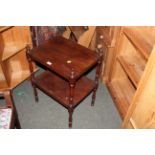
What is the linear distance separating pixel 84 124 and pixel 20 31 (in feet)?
4.11

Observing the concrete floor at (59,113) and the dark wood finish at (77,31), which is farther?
the dark wood finish at (77,31)

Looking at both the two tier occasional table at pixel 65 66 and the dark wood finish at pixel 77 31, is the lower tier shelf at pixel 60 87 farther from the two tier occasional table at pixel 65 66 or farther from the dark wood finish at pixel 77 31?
the dark wood finish at pixel 77 31

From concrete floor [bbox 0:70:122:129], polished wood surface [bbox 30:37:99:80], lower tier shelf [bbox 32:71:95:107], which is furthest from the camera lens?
concrete floor [bbox 0:70:122:129]

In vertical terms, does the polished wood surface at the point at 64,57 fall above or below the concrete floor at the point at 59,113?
above

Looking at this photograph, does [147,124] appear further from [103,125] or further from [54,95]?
[54,95]

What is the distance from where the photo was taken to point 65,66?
1557 millimetres

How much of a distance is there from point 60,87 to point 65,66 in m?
0.40

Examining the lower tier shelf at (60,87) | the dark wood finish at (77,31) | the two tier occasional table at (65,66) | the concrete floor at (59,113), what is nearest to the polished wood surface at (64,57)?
the two tier occasional table at (65,66)

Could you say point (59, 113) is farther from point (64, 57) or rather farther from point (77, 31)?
point (77, 31)

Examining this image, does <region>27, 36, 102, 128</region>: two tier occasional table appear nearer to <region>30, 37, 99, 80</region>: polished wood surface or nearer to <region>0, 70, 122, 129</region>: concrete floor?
<region>30, 37, 99, 80</region>: polished wood surface

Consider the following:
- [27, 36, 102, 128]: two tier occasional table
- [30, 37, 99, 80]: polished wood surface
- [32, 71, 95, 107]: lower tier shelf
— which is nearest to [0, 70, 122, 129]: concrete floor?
[27, 36, 102, 128]: two tier occasional table

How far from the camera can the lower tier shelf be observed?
5.89 feet

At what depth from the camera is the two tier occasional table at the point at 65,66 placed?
153cm
